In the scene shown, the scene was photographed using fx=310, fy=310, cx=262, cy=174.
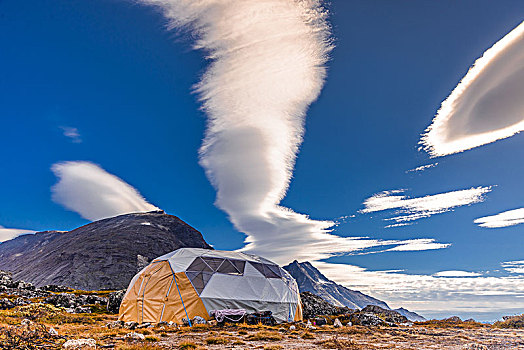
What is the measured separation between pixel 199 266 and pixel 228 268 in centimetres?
302

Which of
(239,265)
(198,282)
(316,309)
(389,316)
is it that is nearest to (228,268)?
(239,265)

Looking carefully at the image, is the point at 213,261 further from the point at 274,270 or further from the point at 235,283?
the point at 274,270

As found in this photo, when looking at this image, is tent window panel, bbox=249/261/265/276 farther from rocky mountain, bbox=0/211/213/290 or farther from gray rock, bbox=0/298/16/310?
rocky mountain, bbox=0/211/213/290

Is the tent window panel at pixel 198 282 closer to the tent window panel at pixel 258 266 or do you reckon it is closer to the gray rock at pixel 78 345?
the tent window panel at pixel 258 266

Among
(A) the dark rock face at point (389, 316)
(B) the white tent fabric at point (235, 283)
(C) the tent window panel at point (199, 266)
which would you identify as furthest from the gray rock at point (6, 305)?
(A) the dark rock face at point (389, 316)

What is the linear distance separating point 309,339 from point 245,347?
517 cm

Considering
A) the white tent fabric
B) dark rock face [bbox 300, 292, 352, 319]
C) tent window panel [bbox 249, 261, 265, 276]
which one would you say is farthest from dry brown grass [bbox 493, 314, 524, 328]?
tent window panel [bbox 249, 261, 265, 276]

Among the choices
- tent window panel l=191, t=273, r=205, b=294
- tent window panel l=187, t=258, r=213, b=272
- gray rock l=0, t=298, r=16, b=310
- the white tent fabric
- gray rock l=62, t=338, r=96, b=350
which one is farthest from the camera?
gray rock l=0, t=298, r=16, b=310

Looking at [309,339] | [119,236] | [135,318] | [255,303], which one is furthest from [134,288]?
[119,236]

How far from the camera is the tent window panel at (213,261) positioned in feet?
97.1

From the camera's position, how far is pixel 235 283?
2870cm

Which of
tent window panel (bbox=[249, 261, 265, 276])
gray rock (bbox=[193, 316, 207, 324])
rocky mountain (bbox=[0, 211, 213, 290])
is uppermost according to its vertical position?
rocky mountain (bbox=[0, 211, 213, 290])

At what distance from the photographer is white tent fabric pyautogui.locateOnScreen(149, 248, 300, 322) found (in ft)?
87.0

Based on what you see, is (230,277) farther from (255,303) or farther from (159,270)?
(159,270)
